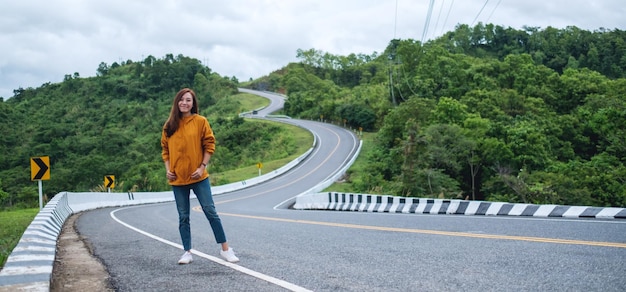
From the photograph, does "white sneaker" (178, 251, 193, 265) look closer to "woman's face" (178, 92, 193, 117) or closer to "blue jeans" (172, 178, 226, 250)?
"blue jeans" (172, 178, 226, 250)

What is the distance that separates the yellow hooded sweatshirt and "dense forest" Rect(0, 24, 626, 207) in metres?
24.7

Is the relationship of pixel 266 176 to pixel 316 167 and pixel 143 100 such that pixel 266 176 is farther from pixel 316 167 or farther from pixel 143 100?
pixel 143 100

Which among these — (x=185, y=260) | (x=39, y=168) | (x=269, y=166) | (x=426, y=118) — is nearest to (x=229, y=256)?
(x=185, y=260)

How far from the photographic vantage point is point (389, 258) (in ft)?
19.8

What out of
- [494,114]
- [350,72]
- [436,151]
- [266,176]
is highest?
[350,72]

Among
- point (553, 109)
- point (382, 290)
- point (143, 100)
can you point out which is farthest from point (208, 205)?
point (143, 100)

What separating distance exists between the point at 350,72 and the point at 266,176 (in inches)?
3724

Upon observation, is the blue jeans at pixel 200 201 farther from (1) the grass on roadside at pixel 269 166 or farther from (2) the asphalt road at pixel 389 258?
(1) the grass on roadside at pixel 269 166

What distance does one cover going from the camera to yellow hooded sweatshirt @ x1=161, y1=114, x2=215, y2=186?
5934 millimetres

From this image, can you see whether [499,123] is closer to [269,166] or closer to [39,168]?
[269,166]

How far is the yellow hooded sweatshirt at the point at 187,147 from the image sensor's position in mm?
5934

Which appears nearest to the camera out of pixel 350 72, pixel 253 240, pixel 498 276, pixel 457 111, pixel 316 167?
pixel 498 276

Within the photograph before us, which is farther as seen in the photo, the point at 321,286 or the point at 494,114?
the point at 494,114

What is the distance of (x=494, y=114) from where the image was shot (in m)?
49.4
